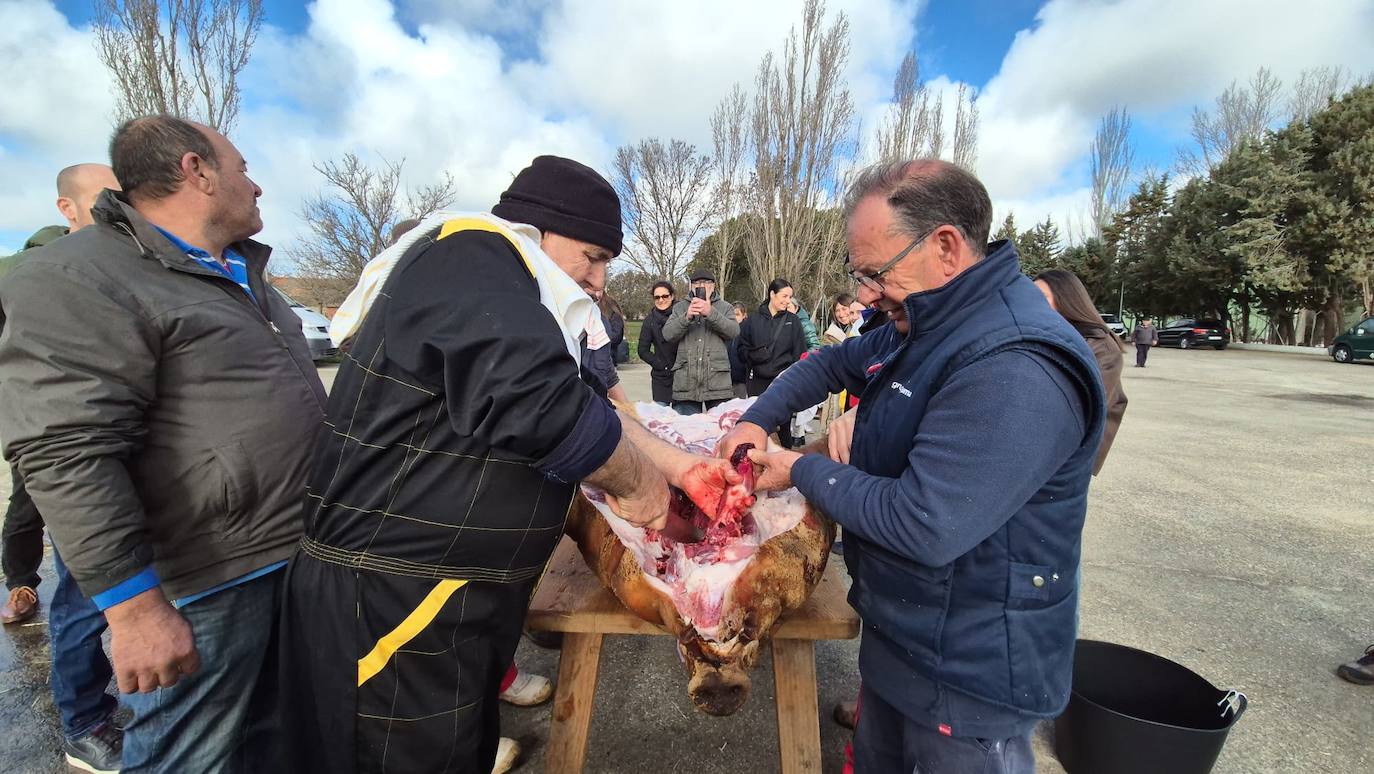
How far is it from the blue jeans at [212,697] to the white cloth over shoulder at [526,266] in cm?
90

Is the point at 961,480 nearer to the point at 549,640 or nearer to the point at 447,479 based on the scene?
the point at 447,479

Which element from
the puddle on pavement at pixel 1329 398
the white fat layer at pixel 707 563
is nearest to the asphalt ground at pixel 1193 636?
the white fat layer at pixel 707 563

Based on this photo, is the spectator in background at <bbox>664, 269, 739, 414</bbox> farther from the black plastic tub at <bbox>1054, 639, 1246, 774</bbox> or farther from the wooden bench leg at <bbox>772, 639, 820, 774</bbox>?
the wooden bench leg at <bbox>772, 639, 820, 774</bbox>

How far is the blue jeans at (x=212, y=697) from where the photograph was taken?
1.68 m

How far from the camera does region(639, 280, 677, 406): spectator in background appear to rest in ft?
21.9

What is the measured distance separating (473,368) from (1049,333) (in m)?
1.18

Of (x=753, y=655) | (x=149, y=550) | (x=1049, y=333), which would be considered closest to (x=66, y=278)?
(x=149, y=550)

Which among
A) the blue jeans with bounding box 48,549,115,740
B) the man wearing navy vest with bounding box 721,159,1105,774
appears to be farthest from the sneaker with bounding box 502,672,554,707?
the man wearing navy vest with bounding box 721,159,1105,774

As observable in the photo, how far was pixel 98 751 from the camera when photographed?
7.72 ft

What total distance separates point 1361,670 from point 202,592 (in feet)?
15.2

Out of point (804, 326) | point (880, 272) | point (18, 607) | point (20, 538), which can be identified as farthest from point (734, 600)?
point (804, 326)

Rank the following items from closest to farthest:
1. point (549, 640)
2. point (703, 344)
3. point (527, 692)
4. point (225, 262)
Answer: point (225, 262)
point (527, 692)
point (549, 640)
point (703, 344)

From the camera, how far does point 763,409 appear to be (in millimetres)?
2320

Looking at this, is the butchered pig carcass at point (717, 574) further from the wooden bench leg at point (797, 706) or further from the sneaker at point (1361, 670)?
the sneaker at point (1361, 670)
